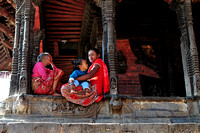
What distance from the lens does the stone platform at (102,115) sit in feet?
14.9

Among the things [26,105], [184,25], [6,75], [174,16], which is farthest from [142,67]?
[6,75]

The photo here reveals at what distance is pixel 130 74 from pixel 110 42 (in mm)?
3485

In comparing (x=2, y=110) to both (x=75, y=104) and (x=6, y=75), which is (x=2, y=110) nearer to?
(x=75, y=104)

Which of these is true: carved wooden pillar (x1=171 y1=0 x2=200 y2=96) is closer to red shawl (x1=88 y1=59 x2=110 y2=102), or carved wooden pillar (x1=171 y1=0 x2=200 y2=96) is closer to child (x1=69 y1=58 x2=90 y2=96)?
red shawl (x1=88 y1=59 x2=110 y2=102)

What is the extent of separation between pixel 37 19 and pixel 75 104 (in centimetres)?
442

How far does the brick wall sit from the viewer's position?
29.8ft

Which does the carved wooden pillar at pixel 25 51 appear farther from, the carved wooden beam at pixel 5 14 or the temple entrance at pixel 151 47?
the temple entrance at pixel 151 47

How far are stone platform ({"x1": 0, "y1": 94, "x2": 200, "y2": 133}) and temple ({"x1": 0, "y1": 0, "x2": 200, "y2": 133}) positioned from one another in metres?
0.02

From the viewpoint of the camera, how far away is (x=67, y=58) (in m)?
13.1

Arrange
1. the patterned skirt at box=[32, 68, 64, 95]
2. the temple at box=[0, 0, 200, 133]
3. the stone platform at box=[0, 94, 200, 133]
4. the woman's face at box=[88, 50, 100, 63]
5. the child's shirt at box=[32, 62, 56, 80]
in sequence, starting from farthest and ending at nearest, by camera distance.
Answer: the woman's face at box=[88, 50, 100, 63] < the child's shirt at box=[32, 62, 56, 80] < the patterned skirt at box=[32, 68, 64, 95] < the temple at box=[0, 0, 200, 133] < the stone platform at box=[0, 94, 200, 133]

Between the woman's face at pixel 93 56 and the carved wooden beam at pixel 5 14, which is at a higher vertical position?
the carved wooden beam at pixel 5 14

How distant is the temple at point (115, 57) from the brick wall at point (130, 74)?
0.03m

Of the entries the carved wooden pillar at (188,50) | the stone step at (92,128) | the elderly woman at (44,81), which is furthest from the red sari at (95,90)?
the carved wooden pillar at (188,50)

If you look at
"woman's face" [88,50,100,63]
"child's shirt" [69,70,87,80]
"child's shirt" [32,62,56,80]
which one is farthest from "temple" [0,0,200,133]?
"child's shirt" [69,70,87,80]
